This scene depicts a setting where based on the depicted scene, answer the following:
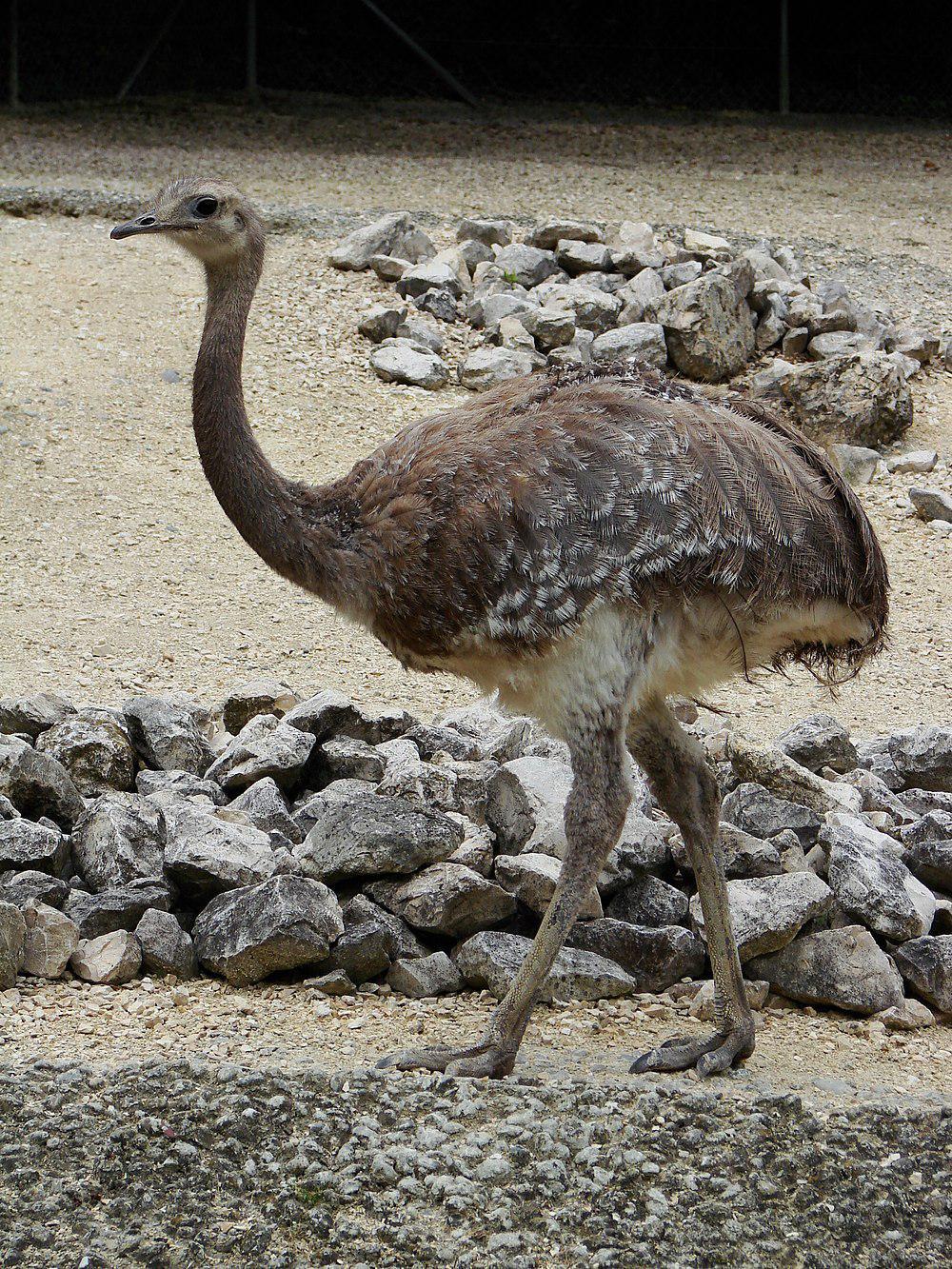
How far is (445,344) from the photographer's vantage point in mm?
10555

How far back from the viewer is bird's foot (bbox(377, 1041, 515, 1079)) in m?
4.24

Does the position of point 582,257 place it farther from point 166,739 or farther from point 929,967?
point 929,967

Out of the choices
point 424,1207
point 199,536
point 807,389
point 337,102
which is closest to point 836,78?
point 337,102

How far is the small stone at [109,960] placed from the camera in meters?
4.76

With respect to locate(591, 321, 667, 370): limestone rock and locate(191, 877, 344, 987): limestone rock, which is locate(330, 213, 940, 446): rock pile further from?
locate(191, 877, 344, 987): limestone rock

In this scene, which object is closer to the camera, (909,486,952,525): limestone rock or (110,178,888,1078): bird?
(110,178,888,1078): bird

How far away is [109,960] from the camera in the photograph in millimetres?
4773

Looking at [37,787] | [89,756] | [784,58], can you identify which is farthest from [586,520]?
[784,58]

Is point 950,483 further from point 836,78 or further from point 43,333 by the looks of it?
point 836,78

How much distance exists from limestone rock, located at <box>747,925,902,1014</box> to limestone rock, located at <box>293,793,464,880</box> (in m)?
1.10

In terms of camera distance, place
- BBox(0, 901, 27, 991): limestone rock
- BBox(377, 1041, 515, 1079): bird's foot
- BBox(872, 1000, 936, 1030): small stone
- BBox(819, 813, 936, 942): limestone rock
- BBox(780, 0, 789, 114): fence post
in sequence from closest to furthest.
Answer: BBox(377, 1041, 515, 1079): bird's foot, BBox(0, 901, 27, 991): limestone rock, BBox(872, 1000, 936, 1030): small stone, BBox(819, 813, 936, 942): limestone rock, BBox(780, 0, 789, 114): fence post

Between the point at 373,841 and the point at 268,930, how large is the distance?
19.0 inches

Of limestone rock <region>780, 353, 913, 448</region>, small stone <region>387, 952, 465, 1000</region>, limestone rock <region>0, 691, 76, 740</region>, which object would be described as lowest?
small stone <region>387, 952, 465, 1000</region>

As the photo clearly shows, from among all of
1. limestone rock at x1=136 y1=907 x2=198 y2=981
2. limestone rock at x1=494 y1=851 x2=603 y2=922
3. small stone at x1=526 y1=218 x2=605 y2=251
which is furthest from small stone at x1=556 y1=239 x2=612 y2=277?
limestone rock at x1=136 y1=907 x2=198 y2=981
